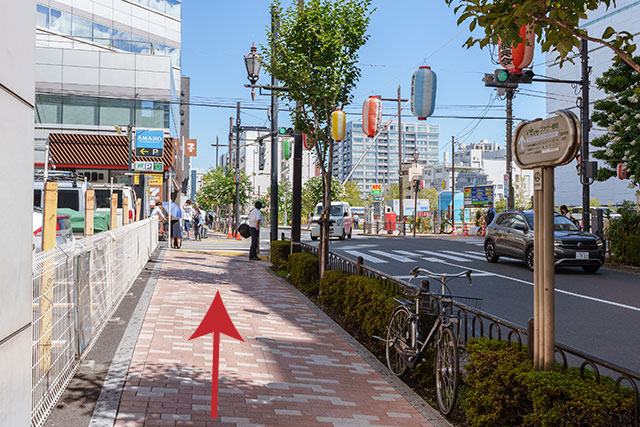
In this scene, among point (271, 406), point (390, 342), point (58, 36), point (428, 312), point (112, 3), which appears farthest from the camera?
point (112, 3)

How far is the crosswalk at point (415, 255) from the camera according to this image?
18.4 m

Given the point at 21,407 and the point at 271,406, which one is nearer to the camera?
the point at 21,407

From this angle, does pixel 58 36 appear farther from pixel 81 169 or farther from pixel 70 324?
pixel 70 324

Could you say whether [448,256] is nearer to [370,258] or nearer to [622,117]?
[370,258]

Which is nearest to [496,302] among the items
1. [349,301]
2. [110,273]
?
[349,301]

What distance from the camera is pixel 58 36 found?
40.9m

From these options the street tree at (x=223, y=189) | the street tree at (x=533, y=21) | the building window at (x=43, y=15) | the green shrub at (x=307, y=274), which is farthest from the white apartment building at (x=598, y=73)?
the street tree at (x=533, y=21)

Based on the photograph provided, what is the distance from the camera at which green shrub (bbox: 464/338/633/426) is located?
10.6 feet

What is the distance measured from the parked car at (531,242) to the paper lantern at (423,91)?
413cm

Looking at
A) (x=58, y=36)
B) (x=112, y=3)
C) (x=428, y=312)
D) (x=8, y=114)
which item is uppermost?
(x=112, y=3)

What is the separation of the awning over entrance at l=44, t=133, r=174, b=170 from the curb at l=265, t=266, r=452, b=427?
2980 cm

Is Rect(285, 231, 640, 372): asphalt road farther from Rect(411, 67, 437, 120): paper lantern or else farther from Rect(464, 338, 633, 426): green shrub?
Rect(411, 67, 437, 120): paper lantern

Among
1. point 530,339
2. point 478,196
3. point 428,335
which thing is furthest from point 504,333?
point 478,196

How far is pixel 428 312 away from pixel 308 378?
1323 mm
